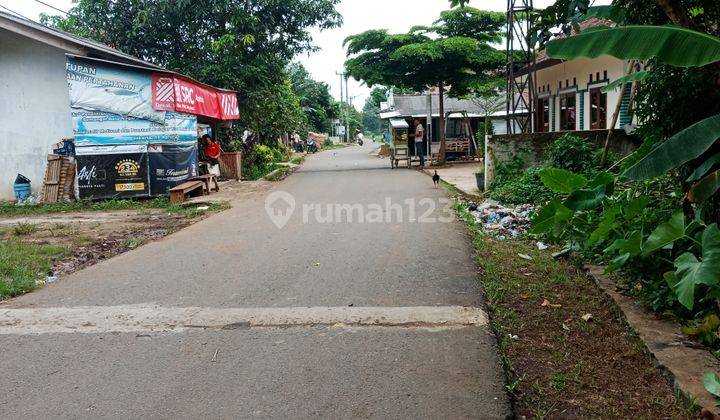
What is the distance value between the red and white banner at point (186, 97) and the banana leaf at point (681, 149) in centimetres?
1194

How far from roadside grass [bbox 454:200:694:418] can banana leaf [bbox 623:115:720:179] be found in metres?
1.28

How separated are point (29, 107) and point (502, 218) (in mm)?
11971

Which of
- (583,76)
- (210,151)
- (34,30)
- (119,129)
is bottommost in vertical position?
(210,151)

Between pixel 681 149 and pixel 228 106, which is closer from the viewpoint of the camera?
pixel 681 149

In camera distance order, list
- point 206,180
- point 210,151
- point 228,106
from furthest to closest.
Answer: point 228,106
point 210,151
point 206,180

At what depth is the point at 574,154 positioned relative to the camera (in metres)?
10.3

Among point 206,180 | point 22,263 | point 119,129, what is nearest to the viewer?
point 22,263

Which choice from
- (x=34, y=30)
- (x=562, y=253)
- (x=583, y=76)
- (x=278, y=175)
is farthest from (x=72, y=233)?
(x=583, y=76)

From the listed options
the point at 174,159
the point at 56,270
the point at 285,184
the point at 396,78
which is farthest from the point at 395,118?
the point at 56,270

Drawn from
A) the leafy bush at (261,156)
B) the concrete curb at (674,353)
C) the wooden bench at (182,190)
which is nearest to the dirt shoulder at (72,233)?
the wooden bench at (182,190)

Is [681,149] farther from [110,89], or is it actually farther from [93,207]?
[110,89]

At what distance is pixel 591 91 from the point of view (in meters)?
15.5

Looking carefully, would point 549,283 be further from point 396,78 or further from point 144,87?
point 396,78

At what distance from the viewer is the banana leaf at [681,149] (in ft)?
10.2
